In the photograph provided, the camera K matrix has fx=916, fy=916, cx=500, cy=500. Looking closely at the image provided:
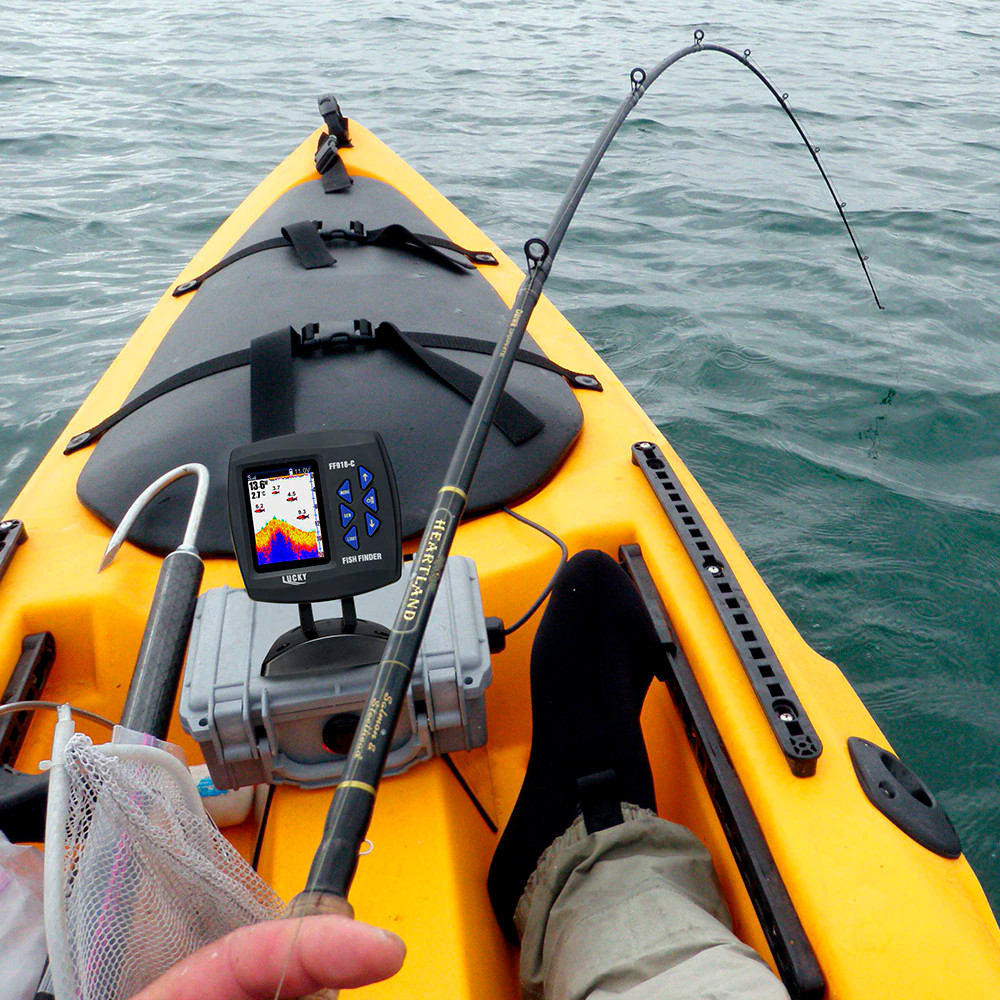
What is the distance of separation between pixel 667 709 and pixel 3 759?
118cm

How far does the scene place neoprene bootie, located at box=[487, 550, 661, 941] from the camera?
146 cm

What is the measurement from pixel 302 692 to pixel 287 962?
0.63m

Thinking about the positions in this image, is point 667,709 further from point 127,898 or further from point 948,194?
point 948,194

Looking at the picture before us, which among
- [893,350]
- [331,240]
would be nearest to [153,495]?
[331,240]

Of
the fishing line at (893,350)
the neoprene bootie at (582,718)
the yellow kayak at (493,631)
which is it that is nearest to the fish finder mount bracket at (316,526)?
the yellow kayak at (493,631)

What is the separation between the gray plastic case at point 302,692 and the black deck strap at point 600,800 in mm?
186

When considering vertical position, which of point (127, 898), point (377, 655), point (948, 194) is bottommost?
point (948, 194)

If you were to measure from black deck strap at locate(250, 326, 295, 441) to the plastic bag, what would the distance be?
885 millimetres

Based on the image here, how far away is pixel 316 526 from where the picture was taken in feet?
4.40

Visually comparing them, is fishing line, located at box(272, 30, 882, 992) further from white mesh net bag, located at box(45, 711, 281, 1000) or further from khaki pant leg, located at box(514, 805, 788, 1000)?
khaki pant leg, located at box(514, 805, 788, 1000)

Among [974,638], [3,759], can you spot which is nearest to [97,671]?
[3,759]

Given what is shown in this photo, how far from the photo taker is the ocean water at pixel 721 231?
9.38ft

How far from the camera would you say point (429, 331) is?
2.30 meters

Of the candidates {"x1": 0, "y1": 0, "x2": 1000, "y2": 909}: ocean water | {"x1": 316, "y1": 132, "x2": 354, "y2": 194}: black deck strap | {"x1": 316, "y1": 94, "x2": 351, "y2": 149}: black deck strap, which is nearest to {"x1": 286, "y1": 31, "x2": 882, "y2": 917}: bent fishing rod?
{"x1": 0, "y1": 0, "x2": 1000, "y2": 909}: ocean water
